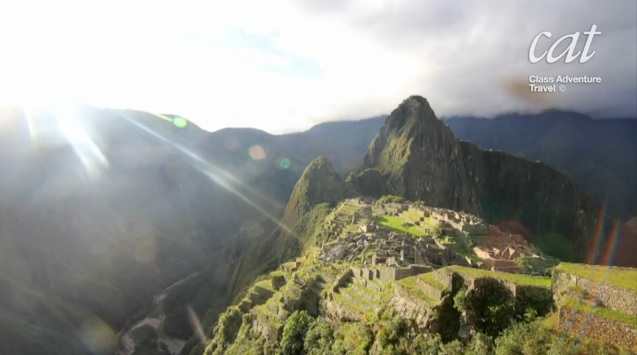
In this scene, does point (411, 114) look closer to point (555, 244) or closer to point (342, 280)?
point (555, 244)

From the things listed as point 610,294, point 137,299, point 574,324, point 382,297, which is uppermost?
point 610,294

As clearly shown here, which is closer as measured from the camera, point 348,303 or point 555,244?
point 348,303

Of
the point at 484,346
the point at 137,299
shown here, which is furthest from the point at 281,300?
the point at 137,299

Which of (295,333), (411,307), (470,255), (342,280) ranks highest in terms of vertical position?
(411,307)

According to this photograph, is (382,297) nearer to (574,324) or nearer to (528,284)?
(528,284)

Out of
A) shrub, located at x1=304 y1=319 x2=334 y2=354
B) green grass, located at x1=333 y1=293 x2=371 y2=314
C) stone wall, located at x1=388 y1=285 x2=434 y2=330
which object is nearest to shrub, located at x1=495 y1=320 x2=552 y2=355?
stone wall, located at x1=388 y1=285 x2=434 y2=330

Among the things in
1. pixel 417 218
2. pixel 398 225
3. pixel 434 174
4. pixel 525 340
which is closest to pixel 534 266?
pixel 525 340

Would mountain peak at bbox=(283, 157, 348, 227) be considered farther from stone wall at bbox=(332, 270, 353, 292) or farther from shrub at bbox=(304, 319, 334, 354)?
shrub at bbox=(304, 319, 334, 354)
